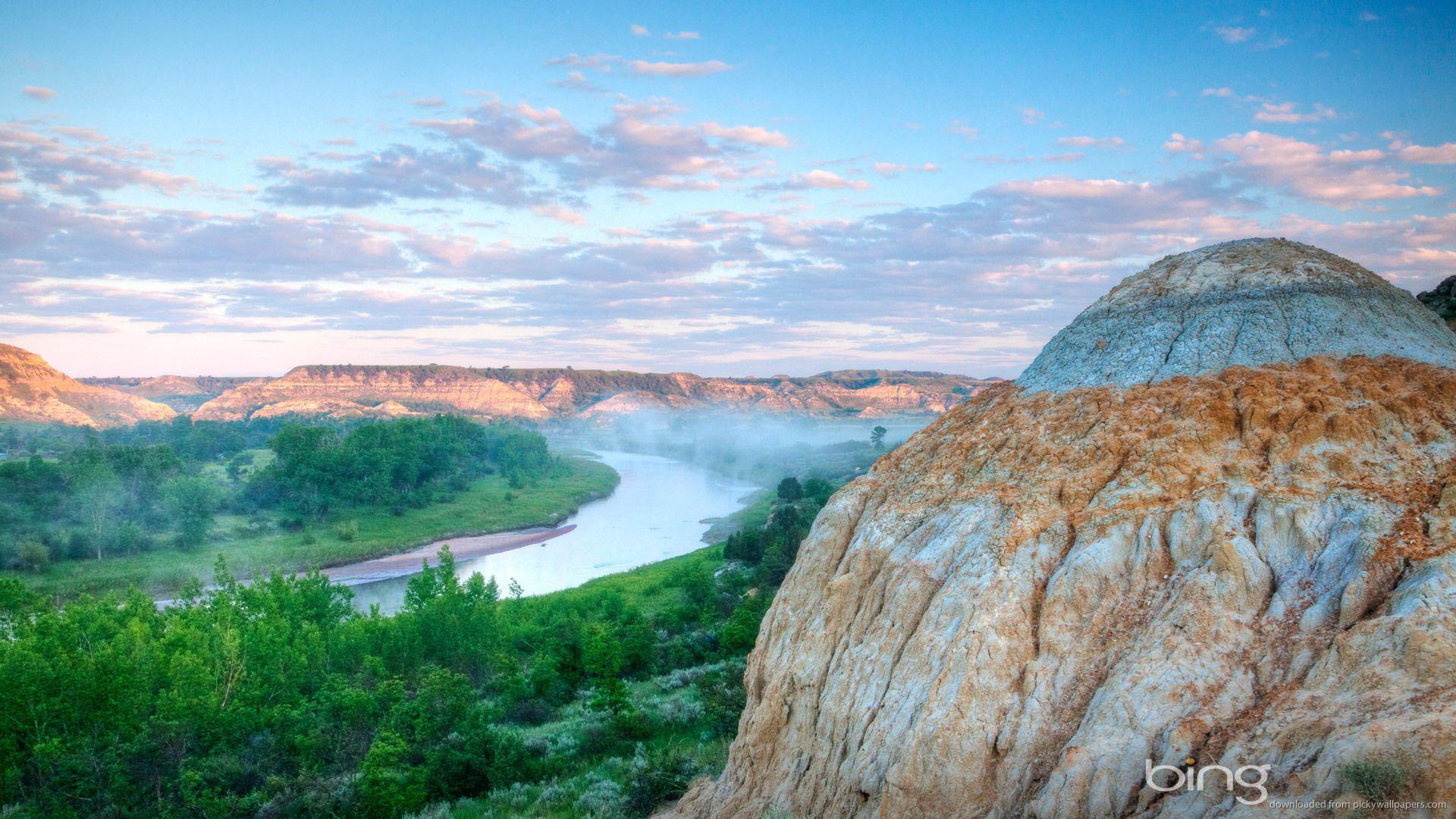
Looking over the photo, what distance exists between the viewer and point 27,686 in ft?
67.0

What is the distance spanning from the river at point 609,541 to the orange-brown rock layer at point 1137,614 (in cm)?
4114

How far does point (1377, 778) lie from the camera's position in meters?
6.13

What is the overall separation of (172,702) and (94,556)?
43.5 meters

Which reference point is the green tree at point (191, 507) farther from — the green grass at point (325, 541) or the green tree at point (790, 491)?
the green tree at point (790, 491)

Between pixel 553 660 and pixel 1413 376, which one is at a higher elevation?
pixel 1413 376

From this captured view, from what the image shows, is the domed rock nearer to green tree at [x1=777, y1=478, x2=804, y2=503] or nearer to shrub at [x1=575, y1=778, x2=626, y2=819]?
shrub at [x1=575, y1=778, x2=626, y2=819]

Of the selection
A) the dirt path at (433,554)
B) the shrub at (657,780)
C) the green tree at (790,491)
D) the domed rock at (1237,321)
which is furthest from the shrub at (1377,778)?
the green tree at (790,491)

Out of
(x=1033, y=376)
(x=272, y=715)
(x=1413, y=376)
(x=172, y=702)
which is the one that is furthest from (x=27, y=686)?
(x=1413, y=376)

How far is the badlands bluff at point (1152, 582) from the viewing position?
7.59 metres

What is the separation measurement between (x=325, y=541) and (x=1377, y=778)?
232 feet

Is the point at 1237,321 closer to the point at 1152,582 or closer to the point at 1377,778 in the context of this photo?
the point at 1152,582

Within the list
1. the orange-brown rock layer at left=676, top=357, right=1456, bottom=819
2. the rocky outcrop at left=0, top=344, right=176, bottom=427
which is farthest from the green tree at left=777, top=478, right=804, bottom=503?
the rocky outcrop at left=0, top=344, right=176, bottom=427

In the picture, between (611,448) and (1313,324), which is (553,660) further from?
(611,448)

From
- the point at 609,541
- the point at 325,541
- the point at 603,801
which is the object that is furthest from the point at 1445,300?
the point at 325,541
